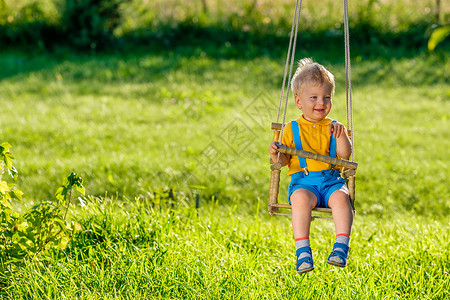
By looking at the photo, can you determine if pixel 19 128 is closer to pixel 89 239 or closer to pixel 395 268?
pixel 89 239

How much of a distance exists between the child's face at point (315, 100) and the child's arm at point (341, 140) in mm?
101

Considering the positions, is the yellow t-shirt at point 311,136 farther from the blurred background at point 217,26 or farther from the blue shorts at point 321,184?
the blurred background at point 217,26

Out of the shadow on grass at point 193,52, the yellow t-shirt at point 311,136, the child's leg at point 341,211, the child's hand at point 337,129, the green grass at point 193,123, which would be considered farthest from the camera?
the shadow on grass at point 193,52

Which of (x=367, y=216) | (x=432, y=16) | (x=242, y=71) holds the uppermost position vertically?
(x=432, y=16)

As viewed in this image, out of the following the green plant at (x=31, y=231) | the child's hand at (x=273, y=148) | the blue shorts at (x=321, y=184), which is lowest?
the green plant at (x=31, y=231)

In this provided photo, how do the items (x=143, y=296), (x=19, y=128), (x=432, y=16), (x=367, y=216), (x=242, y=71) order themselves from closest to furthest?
(x=143, y=296)
(x=367, y=216)
(x=19, y=128)
(x=242, y=71)
(x=432, y=16)

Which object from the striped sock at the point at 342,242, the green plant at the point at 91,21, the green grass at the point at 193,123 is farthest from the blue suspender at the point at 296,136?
the green plant at the point at 91,21

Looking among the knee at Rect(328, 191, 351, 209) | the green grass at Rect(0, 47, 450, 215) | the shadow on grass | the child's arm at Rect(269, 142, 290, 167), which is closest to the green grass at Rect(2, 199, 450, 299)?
the knee at Rect(328, 191, 351, 209)

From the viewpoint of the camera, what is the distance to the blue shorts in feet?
10.4

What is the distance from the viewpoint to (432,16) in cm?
1242

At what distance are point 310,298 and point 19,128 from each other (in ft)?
18.2

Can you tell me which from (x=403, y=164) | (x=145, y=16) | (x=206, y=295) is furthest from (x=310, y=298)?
(x=145, y=16)

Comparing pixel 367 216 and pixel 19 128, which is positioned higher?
pixel 19 128

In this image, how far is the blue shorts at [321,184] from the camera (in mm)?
3164
